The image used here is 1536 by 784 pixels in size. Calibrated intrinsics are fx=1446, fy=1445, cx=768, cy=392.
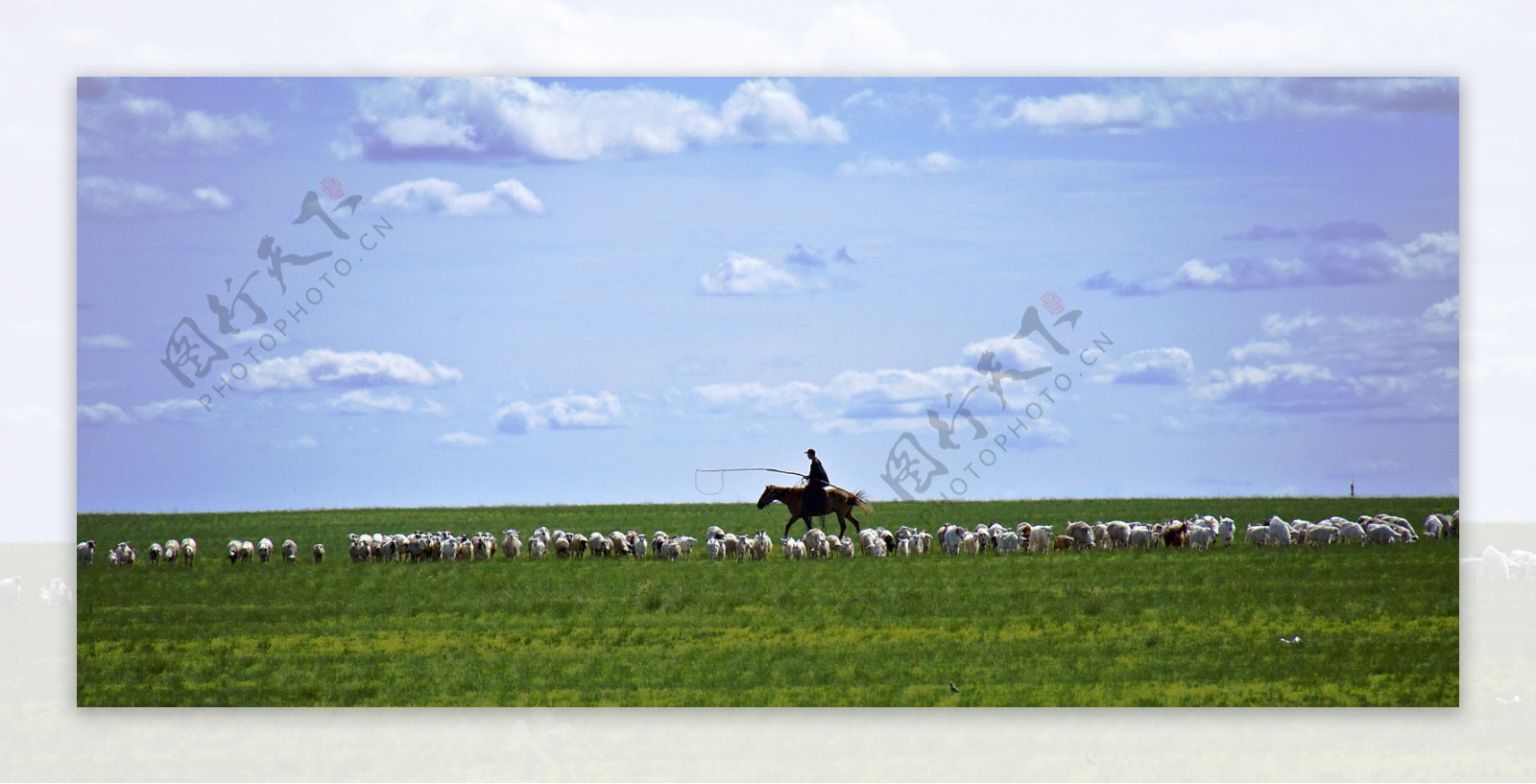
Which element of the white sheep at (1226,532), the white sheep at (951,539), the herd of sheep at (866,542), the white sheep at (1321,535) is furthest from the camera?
the white sheep at (1226,532)

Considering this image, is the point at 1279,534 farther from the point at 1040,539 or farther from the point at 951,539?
the point at 951,539

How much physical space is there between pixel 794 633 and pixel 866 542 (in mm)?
10254

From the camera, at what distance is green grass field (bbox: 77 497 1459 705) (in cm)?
1648

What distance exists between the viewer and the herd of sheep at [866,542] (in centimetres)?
2834

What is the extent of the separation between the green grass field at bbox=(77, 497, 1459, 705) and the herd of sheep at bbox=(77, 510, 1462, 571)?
6.28 ft

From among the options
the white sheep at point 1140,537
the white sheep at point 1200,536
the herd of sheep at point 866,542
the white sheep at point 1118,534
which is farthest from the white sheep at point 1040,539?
the white sheep at point 1200,536

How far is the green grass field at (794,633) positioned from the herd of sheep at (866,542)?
191 centimetres

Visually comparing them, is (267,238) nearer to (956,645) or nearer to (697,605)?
(697,605)

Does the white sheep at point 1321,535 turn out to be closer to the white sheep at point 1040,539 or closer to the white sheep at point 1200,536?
the white sheep at point 1200,536

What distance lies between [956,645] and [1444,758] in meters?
5.53

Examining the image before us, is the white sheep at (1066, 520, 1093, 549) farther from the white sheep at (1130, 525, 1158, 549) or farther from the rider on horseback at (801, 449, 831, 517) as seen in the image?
the rider on horseback at (801, 449, 831, 517)

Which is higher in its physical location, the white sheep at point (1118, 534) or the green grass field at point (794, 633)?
the white sheep at point (1118, 534)

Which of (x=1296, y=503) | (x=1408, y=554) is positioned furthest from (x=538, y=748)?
(x=1296, y=503)

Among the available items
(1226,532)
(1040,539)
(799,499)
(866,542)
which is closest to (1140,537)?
(1226,532)
